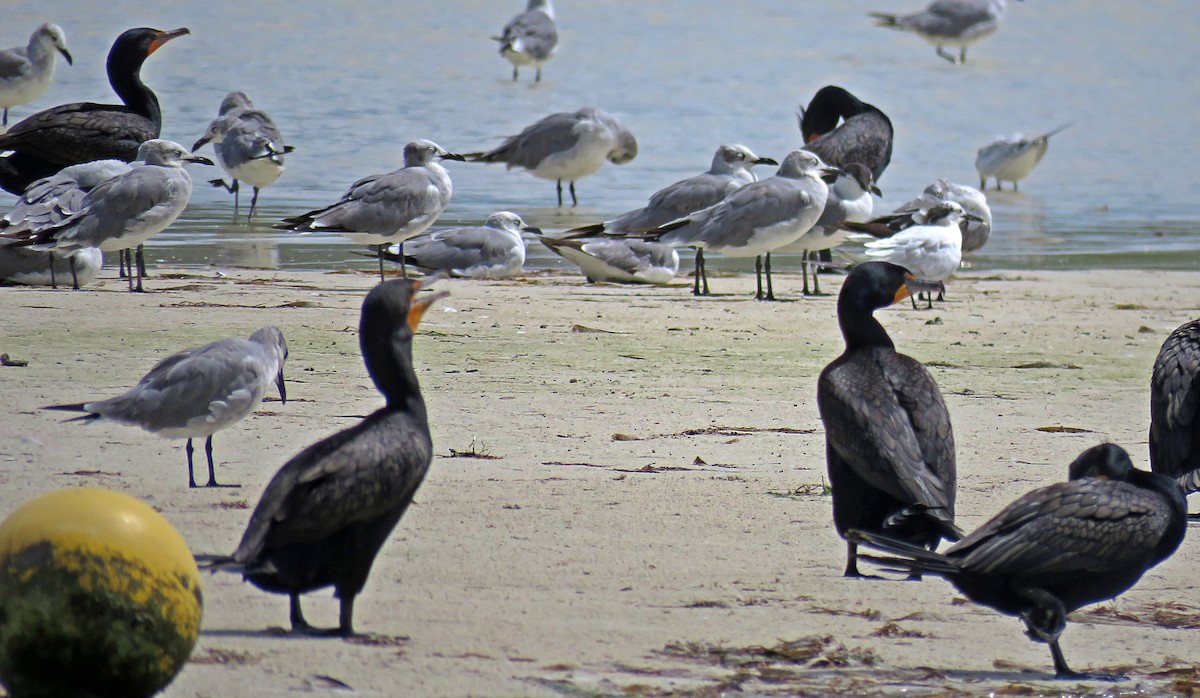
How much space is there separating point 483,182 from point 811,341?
1027 cm

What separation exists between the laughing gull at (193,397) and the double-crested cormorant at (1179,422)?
3315 mm

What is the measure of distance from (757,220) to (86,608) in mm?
8762

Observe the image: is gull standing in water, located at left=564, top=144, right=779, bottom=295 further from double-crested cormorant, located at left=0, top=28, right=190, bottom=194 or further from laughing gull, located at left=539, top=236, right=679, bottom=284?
double-crested cormorant, located at left=0, top=28, right=190, bottom=194

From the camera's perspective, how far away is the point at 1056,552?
15.0ft

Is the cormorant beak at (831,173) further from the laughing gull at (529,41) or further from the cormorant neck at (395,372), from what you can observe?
the laughing gull at (529,41)

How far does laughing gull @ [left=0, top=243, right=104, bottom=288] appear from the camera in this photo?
1104 cm

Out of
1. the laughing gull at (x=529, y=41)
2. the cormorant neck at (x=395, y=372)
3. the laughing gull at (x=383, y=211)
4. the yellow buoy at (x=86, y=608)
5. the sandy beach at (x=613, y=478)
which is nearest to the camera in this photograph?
the yellow buoy at (x=86, y=608)

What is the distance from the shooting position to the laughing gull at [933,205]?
41.1 ft

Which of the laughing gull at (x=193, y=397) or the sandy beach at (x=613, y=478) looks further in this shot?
the laughing gull at (x=193, y=397)

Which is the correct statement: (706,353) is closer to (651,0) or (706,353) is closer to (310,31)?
(310,31)

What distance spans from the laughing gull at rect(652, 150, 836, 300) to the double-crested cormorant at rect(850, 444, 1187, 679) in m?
7.17

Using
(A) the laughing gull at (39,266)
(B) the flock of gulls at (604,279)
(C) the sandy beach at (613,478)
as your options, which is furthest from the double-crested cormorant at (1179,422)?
(A) the laughing gull at (39,266)

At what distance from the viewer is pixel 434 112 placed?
24828 mm

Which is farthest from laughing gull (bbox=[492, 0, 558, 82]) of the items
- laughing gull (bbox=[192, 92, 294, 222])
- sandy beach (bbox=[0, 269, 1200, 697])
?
sandy beach (bbox=[0, 269, 1200, 697])
